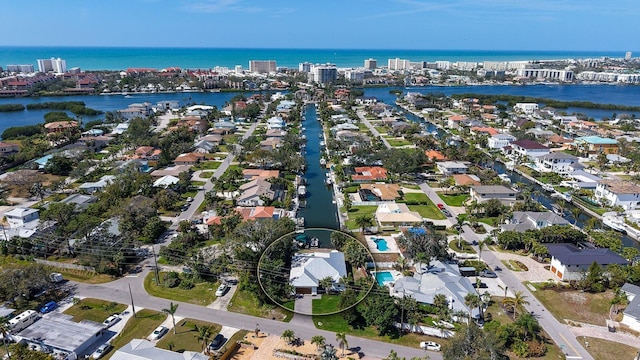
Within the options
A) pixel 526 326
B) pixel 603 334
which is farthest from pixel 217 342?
pixel 603 334

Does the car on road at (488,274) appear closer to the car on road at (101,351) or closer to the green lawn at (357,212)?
the green lawn at (357,212)

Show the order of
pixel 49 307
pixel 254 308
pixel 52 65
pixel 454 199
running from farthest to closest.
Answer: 1. pixel 52 65
2. pixel 454 199
3. pixel 254 308
4. pixel 49 307

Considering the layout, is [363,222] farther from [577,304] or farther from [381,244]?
[577,304]

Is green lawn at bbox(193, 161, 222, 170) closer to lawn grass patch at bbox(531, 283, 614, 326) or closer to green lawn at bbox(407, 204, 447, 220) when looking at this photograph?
green lawn at bbox(407, 204, 447, 220)

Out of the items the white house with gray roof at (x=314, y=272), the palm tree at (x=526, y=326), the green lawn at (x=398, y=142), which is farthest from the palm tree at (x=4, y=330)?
the green lawn at (x=398, y=142)

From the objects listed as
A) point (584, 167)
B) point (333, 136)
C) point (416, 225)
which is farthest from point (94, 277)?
point (584, 167)

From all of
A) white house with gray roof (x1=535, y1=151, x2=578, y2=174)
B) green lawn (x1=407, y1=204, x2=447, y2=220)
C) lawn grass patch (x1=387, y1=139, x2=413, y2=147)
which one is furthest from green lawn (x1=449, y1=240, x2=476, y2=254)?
lawn grass patch (x1=387, y1=139, x2=413, y2=147)

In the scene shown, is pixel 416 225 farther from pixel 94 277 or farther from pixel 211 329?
pixel 94 277
